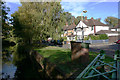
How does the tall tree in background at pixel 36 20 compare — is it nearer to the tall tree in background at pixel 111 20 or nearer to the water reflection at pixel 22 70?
the water reflection at pixel 22 70

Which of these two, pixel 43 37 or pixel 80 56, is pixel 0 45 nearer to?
pixel 43 37

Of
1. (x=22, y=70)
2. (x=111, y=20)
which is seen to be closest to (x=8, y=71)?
(x=22, y=70)

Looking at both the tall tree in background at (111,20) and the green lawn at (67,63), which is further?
the tall tree in background at (111,20)

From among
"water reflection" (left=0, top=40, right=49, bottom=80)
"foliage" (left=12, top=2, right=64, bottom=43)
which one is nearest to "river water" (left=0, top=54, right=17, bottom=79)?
"water reflection" (left=0, top=40, right=49, bottom=80)

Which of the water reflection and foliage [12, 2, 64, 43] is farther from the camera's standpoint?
foliage [12, 2, 64, 43]

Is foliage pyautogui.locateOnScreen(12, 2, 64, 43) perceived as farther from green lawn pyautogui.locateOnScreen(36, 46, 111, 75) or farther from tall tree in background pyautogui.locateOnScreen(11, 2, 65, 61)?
green lawn pyautogui.locateOnScreen(36, 46, 111, 75)

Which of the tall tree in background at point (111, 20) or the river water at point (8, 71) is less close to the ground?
the tall tree in background at point (111, 20)

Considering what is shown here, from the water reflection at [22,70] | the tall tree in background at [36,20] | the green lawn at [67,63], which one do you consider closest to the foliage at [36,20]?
the tall tree in background at [36,20]

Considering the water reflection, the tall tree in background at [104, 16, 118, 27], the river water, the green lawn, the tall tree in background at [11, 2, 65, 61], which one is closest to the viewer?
the green lawn

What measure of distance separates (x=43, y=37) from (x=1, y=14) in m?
10.5

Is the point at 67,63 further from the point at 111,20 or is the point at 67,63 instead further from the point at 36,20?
the point at 111,20

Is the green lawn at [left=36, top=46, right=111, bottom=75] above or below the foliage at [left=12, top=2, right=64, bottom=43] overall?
below

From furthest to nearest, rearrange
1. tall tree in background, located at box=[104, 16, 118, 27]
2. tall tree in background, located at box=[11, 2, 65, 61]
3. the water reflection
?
tall tree in background, located at box=[104, 16, 118, 27], tall tree in background, located at box=[11, 2, 65, 61], the water reflection

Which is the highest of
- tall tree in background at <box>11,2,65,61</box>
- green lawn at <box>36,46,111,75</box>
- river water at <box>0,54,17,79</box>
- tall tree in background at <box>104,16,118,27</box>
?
tall tree in background at <box>104,16,118,27</box>
